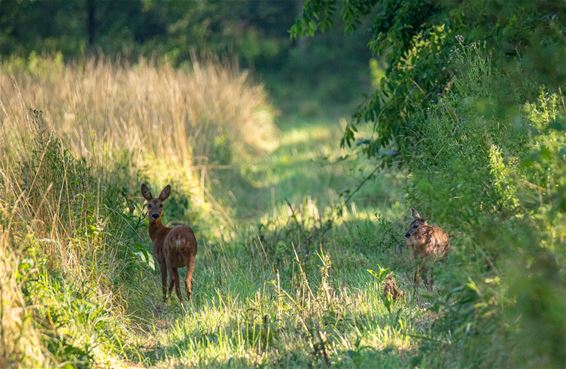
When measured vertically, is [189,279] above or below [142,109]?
below

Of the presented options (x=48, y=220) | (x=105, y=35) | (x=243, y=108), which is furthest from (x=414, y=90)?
(x=105, y=35)

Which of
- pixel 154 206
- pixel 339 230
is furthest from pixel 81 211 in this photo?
pixel 339 230

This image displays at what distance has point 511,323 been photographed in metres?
5.49

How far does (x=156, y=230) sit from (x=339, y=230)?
2.48m

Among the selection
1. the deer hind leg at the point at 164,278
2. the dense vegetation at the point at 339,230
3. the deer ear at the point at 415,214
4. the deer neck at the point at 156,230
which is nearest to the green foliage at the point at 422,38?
the dense vegetation at the point at 339,230

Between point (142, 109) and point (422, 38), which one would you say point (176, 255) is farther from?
point (142, 109)

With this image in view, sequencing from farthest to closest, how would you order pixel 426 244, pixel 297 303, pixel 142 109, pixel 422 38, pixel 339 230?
1. pixel 142 109
2. pixel 339 230
3. pixel 422 38
4. pixel 426 244
5. pixel 297 303

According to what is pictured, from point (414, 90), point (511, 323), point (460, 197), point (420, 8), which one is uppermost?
point (420, 8)

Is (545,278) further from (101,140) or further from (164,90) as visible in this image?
(164,90)

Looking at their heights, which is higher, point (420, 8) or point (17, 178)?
point (420, 8)

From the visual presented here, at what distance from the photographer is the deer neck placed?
8.74 meters

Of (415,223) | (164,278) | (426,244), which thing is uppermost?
(415,223)

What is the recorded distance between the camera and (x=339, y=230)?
1059 cm

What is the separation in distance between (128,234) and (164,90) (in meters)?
6.02
